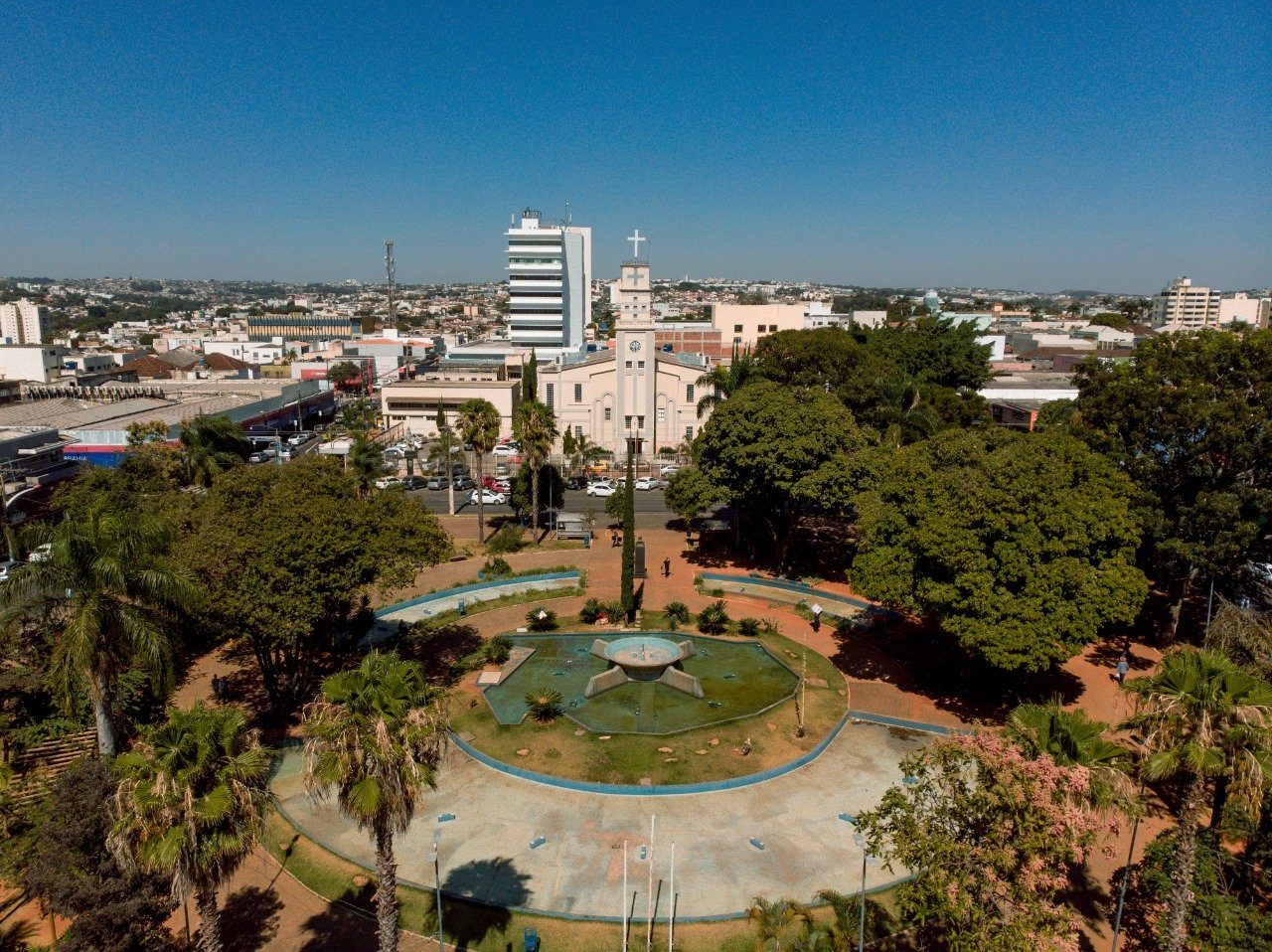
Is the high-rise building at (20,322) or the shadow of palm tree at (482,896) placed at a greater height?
the high-rise building at (20,322)

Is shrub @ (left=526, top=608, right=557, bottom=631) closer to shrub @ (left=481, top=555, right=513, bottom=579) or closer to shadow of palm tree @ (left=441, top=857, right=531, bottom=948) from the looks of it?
shrub @ (left=481, top=555, right=513, bottom=579)

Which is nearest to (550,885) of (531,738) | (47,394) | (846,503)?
(531,738)

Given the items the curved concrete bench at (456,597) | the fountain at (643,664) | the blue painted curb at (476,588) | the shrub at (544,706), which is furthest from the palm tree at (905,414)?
the shrub at (544,706)

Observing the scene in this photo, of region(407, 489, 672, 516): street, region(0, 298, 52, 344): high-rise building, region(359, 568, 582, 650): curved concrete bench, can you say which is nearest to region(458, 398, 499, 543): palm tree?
region(359, 568, 582, 650): curved concrete bench

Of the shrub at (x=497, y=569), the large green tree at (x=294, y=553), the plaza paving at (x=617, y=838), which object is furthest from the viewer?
the shrub at (x=497, y=569)

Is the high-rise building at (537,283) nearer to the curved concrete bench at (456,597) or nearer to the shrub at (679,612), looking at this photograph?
the curved concrete bench at (456,597)

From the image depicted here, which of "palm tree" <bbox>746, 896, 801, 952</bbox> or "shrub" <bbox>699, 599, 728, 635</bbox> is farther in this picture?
"shrub" <bbox>699, 599, 728, 635</bbox>
